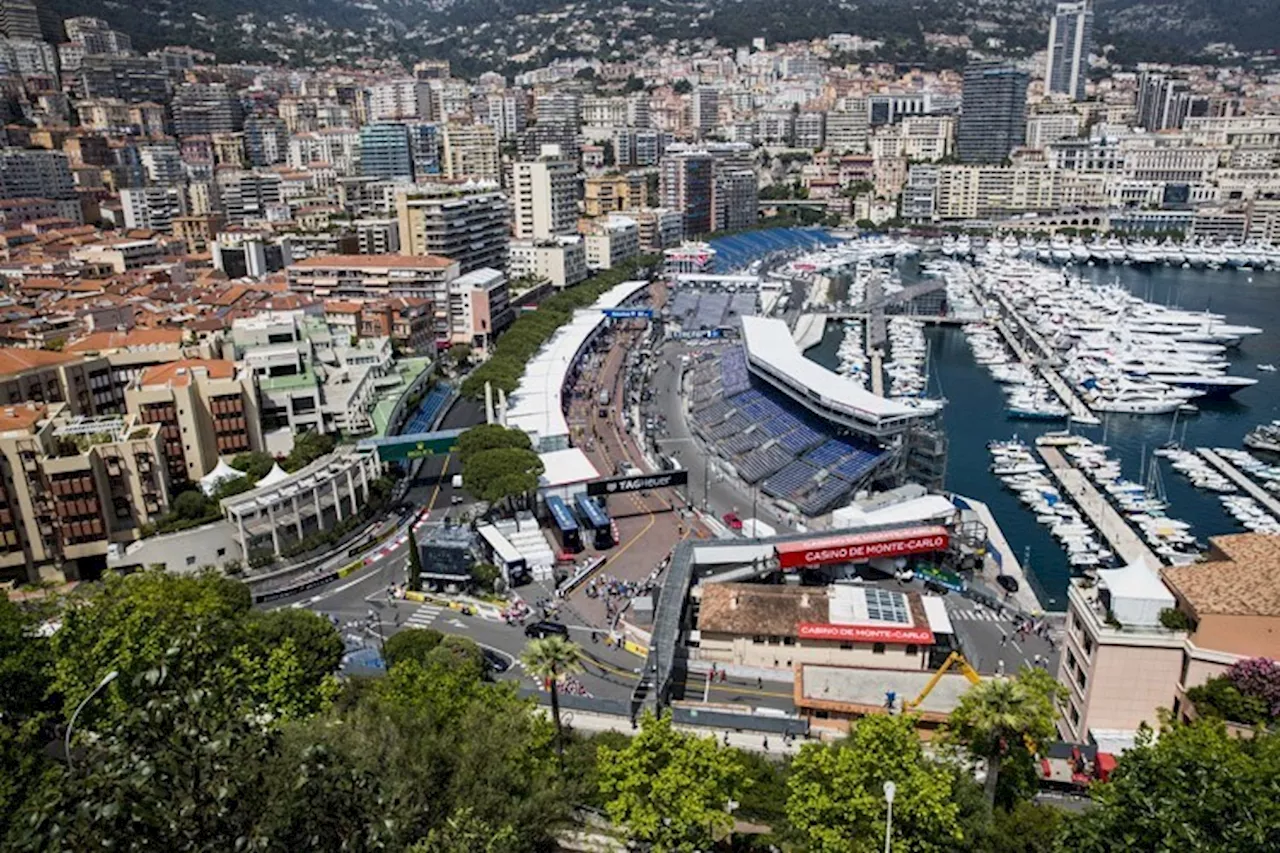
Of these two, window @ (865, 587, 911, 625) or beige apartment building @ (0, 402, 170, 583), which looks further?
beige apartment building @ (0, 402, 170, 583)

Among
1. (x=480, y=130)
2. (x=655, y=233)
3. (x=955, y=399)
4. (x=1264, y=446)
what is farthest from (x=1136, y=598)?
(x=480, y=130)

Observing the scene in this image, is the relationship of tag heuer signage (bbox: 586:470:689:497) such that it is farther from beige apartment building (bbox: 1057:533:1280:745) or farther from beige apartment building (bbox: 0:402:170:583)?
beige apartment building (bbox: 1057:533:1280:745)

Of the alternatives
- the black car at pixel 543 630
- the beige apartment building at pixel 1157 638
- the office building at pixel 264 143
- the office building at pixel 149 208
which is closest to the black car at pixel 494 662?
the black car at pixel 543 630

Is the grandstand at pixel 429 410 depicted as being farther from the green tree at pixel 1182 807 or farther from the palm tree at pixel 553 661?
the green tree at pixel 1182 807

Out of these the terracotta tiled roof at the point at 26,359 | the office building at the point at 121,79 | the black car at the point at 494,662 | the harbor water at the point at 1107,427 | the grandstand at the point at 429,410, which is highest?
the office building at the point at 121,79

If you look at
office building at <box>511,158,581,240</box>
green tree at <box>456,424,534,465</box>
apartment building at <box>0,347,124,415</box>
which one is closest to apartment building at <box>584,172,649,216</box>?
office building at <box>511,158,581,240</box>

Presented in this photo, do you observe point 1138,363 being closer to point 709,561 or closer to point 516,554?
point 709,561

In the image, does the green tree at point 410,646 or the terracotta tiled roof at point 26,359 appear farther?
the terracotta tiled roof at point 26,359
